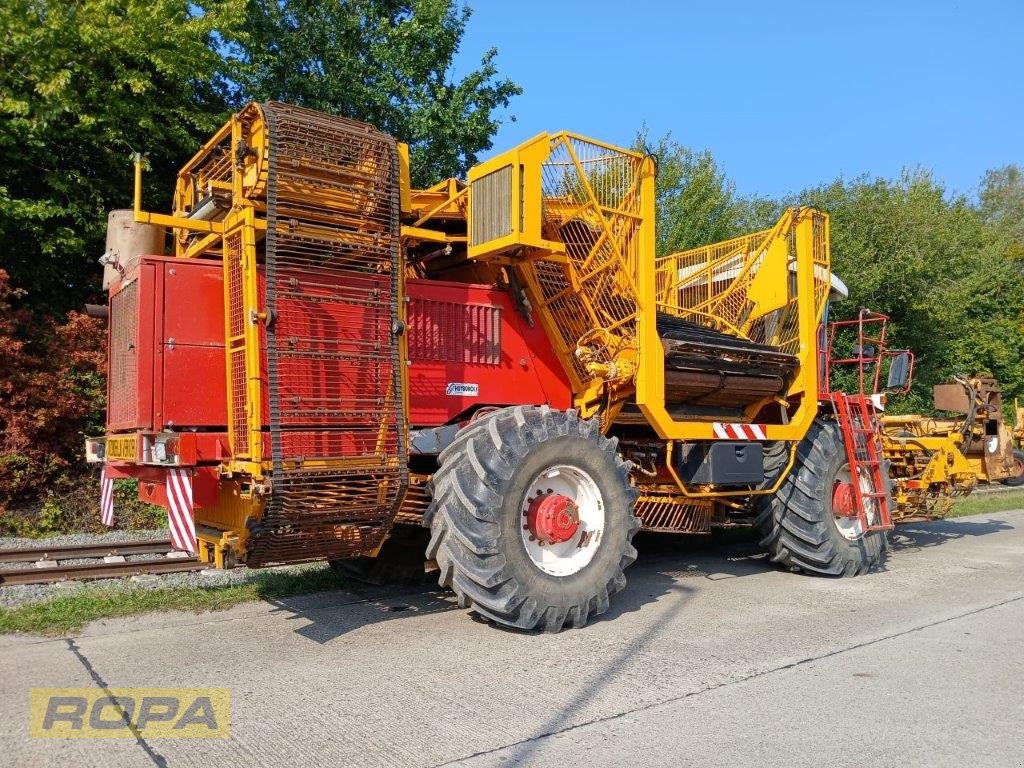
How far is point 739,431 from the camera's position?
739 centimetres

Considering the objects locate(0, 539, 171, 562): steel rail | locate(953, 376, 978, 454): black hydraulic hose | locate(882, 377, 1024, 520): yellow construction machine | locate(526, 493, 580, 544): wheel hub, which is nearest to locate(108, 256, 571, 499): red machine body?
locate(526, 493, 580, 544): wheel hub

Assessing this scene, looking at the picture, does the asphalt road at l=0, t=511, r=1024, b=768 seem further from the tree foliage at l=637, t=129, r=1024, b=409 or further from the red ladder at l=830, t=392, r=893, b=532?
the tree foliage at l=637, t=129, r=1024, b=409

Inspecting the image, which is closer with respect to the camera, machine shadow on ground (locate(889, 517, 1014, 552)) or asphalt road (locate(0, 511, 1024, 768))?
asphalt road (locate(0, 511, 1024, 768))

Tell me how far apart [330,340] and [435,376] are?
124 cm

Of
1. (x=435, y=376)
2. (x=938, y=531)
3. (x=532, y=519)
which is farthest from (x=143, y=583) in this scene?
(x=938, y=531)

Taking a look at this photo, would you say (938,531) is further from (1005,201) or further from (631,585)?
(1005,201)

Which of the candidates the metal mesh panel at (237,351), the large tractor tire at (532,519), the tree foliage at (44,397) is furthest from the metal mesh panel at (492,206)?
the tree foliage at (44,397)

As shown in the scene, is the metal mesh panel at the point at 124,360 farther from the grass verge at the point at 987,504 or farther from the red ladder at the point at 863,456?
the grass verge at the point at 987,504

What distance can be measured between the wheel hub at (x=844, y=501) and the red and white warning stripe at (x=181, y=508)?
6.04 meters

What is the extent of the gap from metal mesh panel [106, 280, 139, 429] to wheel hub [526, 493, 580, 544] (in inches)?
108

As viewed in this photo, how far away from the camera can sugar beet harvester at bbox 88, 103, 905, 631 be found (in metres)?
5.10

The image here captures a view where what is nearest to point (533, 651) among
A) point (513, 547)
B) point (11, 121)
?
point (513, 547)
